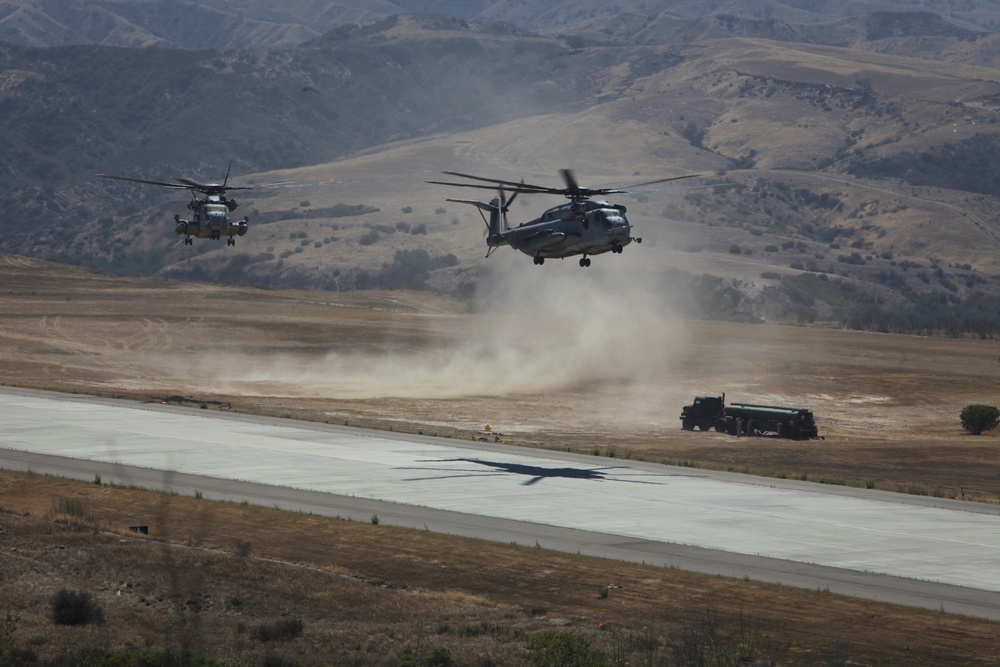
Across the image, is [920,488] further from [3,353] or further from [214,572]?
[3,353]

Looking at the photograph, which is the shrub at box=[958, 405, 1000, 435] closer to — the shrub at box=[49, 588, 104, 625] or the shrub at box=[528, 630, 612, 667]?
the shrub at box=[528, 630, 612, 667]

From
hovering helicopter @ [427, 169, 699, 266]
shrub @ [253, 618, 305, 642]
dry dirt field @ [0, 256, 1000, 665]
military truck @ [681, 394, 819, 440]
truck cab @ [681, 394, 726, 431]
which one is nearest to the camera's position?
shrub @ [253, 618, 305, 642]

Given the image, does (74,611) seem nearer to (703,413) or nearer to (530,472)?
(530,472)

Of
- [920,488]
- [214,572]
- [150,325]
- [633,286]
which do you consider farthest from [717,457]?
[633,286]

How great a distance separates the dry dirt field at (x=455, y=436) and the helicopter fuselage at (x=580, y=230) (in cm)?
929

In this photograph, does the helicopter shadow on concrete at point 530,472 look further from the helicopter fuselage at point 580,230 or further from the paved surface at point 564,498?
the helicopter fuselage at point 580,230

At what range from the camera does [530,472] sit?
4841 centimetres

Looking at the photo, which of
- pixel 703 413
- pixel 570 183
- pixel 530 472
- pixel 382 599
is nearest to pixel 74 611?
pixel 382 599

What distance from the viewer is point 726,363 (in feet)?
334

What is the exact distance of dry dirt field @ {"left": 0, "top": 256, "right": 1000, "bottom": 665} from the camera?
25.7 metres

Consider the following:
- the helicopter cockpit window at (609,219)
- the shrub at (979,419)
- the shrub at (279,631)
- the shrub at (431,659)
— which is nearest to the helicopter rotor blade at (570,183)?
the helicopter cockpit window at (609,219)

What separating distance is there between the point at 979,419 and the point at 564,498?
34910 millimetres

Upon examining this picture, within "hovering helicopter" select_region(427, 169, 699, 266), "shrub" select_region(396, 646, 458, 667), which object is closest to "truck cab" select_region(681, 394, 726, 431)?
"hovering helicopter" select_region(427, 169, 699, 266)

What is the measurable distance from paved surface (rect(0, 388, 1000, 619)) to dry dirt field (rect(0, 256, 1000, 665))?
2729 millimetres
